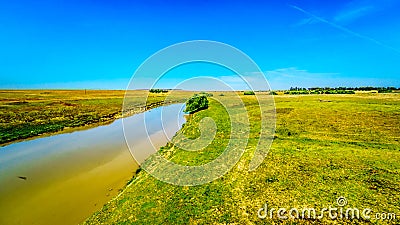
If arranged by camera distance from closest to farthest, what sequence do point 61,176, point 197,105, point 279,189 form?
point 279,189 → point 61,176 → point 197,105

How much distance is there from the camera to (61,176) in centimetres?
1623

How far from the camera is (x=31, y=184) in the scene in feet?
48.9

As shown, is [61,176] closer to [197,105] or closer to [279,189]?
[279,189]

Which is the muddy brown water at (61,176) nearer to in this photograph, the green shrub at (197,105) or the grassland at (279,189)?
the grassland at (279,189)

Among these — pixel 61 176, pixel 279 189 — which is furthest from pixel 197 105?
pixel 279 189

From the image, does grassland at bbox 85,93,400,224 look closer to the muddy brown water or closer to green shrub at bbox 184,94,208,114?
the muddy brown water

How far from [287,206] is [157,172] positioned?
793 centimetres

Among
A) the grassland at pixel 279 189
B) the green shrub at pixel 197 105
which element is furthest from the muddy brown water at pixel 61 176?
the green shrub at pixel 197 105

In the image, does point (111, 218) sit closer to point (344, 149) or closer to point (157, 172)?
point (157, 172)

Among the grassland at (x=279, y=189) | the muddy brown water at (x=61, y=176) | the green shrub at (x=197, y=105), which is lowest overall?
the muddy brown water at (x=61, y=176)

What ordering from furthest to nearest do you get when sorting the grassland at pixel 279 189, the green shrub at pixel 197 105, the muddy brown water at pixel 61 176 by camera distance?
the green shrub at pixel 197 105
the muddy brown water at pixel 61 176
the grassland at pixel 279 189

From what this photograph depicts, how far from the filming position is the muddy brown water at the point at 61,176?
454 inches

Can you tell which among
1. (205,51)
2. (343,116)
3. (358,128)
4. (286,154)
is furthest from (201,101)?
(205,51)

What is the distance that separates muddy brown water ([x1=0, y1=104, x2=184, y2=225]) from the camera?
1154 centimetres
